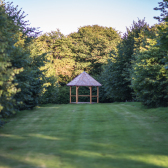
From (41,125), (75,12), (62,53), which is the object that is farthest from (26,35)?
(62,53)

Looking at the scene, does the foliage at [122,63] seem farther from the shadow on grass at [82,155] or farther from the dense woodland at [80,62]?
the shadow on grass at [82,155]

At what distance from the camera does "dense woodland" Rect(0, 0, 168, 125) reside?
9.65 meters

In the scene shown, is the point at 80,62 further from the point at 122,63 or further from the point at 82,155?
the point at 82,155

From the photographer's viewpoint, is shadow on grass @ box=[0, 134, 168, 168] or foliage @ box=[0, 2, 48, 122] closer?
shadow on grass @ box=[0, 134, 168, 168]

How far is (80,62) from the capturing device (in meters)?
47.9

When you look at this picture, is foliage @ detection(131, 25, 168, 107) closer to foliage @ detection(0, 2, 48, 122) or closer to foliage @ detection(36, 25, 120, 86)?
foliage @ detection(0, 2, 48, 122)

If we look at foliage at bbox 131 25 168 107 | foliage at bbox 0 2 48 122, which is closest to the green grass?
foliage at bbox 0 2 48 122

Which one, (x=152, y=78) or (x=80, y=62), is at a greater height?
(x=80, y=62)

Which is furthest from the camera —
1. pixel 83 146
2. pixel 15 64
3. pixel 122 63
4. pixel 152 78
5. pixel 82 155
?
pixel 122 63

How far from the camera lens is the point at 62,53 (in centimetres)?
4597

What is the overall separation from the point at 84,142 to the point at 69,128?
8.38 ft

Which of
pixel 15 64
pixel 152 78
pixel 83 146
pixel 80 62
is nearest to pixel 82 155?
pixel 83 146

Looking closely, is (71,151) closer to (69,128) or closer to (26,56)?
(69,128)

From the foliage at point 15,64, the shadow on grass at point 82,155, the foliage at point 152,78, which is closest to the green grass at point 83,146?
the shadow on grass at point 82,155
